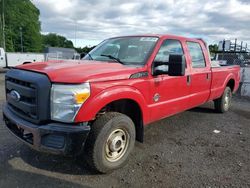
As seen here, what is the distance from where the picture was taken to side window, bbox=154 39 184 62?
4449 mm

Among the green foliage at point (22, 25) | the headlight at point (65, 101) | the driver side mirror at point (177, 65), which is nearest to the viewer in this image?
the headlight at point (65, 101)

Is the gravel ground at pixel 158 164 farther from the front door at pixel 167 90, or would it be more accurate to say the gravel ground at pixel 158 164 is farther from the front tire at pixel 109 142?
the front door at pixel 167 90

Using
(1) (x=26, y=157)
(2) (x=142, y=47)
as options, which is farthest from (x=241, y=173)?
(1) (x=26, y=157)

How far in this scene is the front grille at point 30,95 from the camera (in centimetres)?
316

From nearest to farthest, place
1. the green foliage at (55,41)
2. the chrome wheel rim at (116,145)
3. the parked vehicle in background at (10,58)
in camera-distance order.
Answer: the chrome wheel rim at (116,145) < the parked vehicle in background at (10,58) < the green foliage at (55,41)

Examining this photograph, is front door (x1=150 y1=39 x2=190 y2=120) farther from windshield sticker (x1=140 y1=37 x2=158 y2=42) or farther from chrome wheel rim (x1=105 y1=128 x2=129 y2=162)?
chrome wheel rim (x1=105 y1=128 x2=129 y2=162)

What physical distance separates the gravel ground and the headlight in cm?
88

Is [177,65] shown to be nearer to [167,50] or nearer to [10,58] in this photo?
[167,50]

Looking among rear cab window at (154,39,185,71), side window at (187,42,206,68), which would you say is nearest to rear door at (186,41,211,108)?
side window at (187,42,206,68)

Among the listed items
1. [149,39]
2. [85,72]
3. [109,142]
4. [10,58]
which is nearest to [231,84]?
[149,39]

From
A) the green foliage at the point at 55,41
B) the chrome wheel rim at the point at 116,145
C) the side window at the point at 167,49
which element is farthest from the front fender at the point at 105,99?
the green foliage at the point at 55,41

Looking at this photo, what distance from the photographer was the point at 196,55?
557cm

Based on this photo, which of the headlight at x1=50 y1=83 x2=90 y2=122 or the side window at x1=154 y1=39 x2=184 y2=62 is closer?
the headlight at x1=50 y1=83 x2=90 y2=122

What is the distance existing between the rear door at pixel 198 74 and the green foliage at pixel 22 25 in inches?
1962
